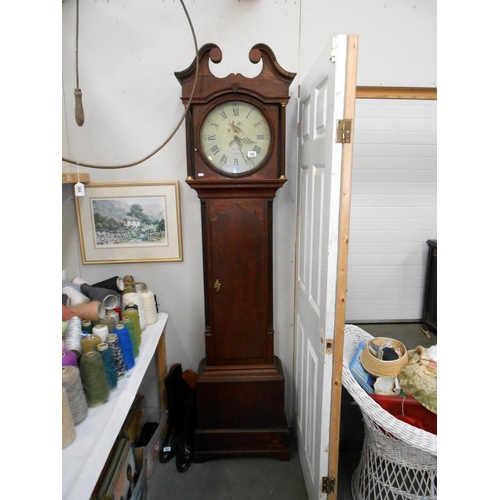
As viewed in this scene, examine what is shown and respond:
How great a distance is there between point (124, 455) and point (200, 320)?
0.75 meters

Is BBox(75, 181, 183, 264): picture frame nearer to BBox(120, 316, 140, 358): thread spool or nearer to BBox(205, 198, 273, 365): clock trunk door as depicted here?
BBox(205, 198, 273, 365): clock trunk door

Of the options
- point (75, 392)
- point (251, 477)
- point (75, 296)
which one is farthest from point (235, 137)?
point (251, 477)

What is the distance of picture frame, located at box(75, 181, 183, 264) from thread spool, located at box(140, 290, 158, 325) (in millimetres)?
273

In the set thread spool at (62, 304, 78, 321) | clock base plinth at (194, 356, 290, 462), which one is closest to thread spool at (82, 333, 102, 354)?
thread spool at (62, 304, 78, 321)

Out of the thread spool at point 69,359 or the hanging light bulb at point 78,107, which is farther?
the hanging light bulb at point 78,107

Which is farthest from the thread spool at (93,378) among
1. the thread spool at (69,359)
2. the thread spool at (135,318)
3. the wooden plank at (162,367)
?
the wooden plank at (162,367)

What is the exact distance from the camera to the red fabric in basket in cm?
129

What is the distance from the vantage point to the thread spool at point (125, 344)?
1262 millimetres

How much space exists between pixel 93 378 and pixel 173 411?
0.97 meters

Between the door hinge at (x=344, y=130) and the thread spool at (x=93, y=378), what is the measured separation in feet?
3.33

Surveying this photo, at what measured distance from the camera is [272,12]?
65.9 inches

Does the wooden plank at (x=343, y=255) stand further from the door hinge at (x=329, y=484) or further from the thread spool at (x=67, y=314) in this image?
the thread spool at (x=67, y=314)
